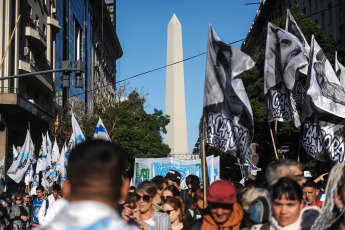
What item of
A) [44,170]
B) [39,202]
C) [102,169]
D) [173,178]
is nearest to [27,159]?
[44,170]

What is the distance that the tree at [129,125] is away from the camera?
37594mm

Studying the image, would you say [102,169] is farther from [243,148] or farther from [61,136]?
[61,136]

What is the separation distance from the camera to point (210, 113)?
725 cm

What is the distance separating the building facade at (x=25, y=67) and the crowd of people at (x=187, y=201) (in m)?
20.2

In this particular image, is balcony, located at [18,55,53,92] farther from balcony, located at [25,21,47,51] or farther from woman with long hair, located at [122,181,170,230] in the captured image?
woman with long hair, located at [122,181,170,230]

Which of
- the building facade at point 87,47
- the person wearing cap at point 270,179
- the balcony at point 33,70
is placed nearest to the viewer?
the person wearing cap at point 270,179

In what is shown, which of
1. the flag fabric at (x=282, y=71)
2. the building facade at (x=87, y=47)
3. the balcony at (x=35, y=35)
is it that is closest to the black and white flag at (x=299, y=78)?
the flag fabric at (x=282, y=71)

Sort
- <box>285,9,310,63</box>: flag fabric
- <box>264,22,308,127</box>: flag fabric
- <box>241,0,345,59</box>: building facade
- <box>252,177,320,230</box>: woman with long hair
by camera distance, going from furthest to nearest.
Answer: <box>241,0,345,59</box>: building facade
<box>285,9,310,63</box>: flag fabric
<box>264,22,308,127</box>: flag fabric
<box>252,177,320,230</box>: woman with long hair

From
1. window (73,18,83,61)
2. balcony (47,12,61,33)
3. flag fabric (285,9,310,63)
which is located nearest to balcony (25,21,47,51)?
balcony (47,12,61,33)

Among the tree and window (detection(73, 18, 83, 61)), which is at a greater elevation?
window (detection(73, 18, 83, 61))

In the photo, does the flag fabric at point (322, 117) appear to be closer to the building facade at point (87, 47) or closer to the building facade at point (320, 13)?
the building facade at point (320, 13)

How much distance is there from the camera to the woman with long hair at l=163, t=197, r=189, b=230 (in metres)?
6.10

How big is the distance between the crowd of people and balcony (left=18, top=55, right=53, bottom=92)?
76.5ft

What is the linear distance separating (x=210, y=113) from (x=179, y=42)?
4590 cm
